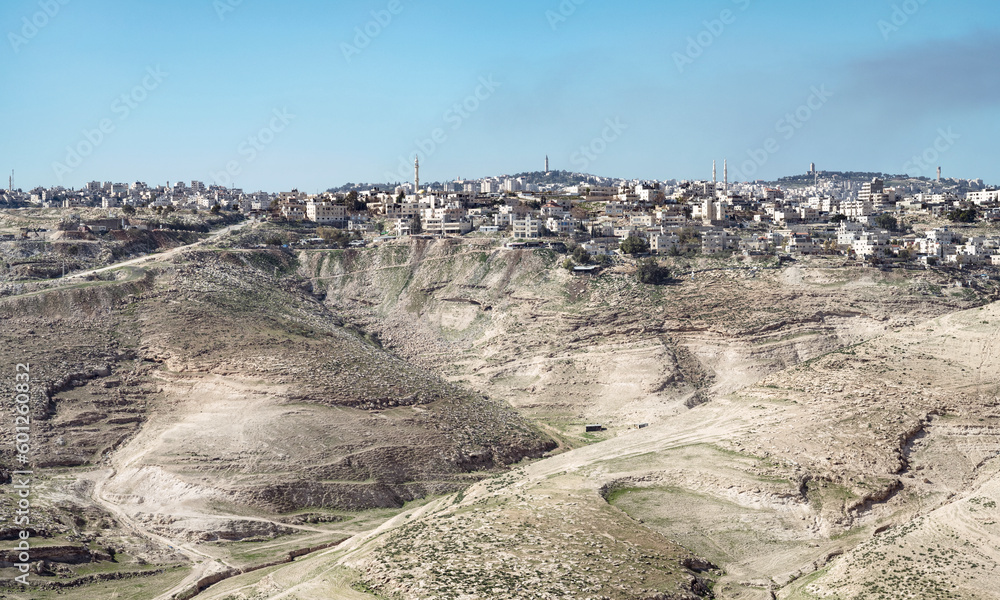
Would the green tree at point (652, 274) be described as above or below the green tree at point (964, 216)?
below

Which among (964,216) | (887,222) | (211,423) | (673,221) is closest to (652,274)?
(673,221)

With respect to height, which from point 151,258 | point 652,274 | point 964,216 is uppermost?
point 964,216

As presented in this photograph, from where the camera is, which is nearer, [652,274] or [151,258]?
[652,274]

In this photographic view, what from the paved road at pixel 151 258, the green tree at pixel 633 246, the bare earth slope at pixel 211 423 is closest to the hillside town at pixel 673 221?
the green tree at pixel 633 246

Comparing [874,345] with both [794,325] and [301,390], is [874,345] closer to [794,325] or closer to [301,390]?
[794,325]

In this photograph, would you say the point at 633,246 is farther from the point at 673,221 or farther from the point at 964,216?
the point at 964,216

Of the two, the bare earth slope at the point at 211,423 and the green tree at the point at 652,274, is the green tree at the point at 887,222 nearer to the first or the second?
the green tree at the point at 652,274

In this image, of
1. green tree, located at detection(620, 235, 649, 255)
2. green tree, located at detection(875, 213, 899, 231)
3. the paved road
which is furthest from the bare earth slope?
green tree, located at detection(875, 213, 899, 231)

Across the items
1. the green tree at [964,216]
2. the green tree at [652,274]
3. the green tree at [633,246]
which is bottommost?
the green tree at [652,274]

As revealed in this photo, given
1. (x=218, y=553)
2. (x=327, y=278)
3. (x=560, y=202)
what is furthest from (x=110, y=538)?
(x=560, y=202)

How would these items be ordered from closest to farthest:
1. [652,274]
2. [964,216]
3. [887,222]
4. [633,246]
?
[652,274]
[633,246]
[887,222]
[964,216]

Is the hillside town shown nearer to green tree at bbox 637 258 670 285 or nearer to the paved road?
green tree at bbox 637 258 670 285
